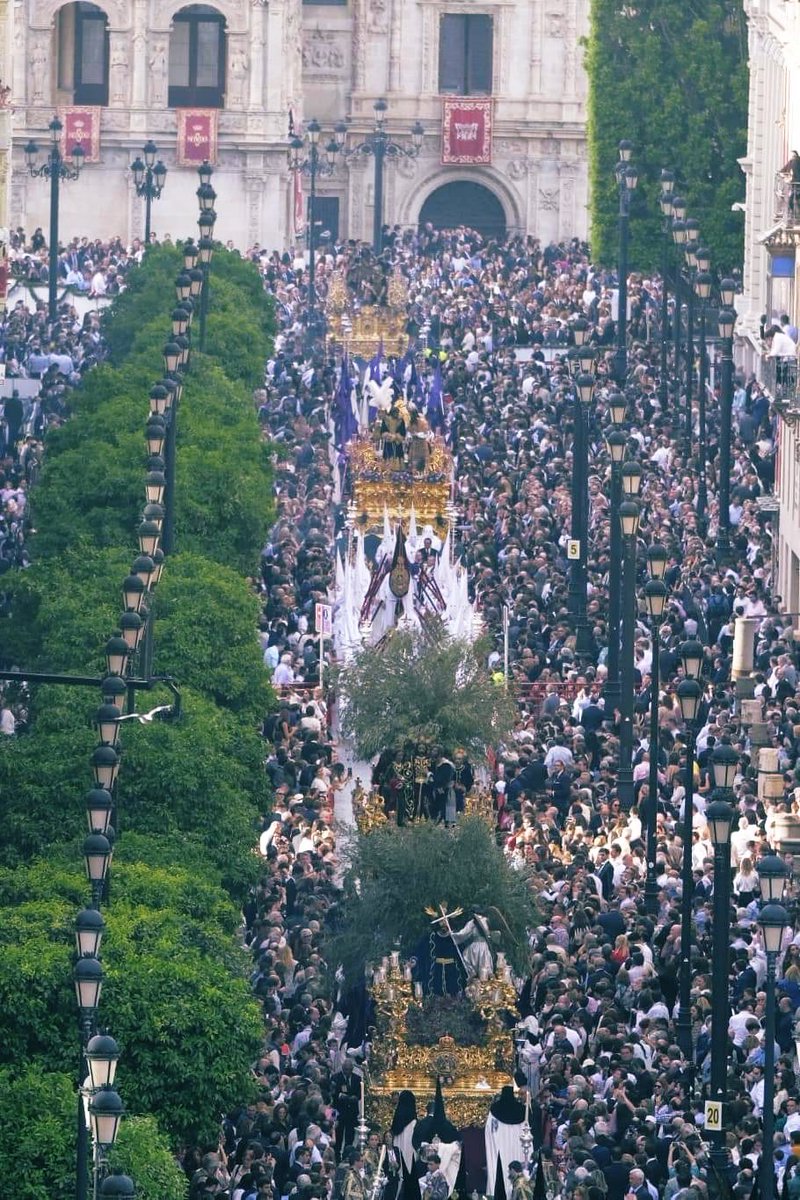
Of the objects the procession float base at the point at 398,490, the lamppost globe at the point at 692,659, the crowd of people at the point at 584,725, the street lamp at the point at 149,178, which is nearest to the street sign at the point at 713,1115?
the crowd of people at the point at 584,725

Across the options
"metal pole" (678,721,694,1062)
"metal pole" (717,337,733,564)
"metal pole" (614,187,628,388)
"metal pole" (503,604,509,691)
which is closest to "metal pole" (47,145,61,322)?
"metal pole" (614,187,628,388)

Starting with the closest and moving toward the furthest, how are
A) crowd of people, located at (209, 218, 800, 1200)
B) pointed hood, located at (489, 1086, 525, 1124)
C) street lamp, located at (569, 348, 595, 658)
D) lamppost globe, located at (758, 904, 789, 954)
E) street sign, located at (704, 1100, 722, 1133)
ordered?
lamppost globe, located at (758, 904, 789, 954) → street sign, located at (704, 1100, 722, 1133) → crowd of people, located at (209, 218, 800, 1200) → pointed hood, located at (489, 1086, 525, 1124) → street lamp, located at (569, 348, 595, 658)

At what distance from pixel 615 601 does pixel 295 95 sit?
192ft

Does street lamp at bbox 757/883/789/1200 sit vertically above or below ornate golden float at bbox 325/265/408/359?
below

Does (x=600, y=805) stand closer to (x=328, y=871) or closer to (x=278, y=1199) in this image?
(x=328, y=871)

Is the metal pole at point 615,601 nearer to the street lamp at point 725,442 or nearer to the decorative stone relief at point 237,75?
the street lamp at point 725,442

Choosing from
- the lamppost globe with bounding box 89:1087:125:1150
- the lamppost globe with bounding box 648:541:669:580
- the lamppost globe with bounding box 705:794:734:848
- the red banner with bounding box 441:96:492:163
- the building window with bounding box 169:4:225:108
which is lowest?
the lamppost globe with bounding box 89:1087:125:1150

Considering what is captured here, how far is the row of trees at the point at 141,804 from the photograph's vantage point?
36.1m

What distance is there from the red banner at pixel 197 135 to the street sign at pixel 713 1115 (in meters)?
73.8

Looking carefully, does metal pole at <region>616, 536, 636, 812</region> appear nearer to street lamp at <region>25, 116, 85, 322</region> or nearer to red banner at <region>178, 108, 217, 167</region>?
street lamp at <region>25, 116, 85, 322</region>

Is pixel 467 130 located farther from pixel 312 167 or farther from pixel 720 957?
pixel 720 957

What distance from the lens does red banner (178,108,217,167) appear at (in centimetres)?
10919

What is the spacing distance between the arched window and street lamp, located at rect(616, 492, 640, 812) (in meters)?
59.2

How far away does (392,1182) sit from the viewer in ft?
123
